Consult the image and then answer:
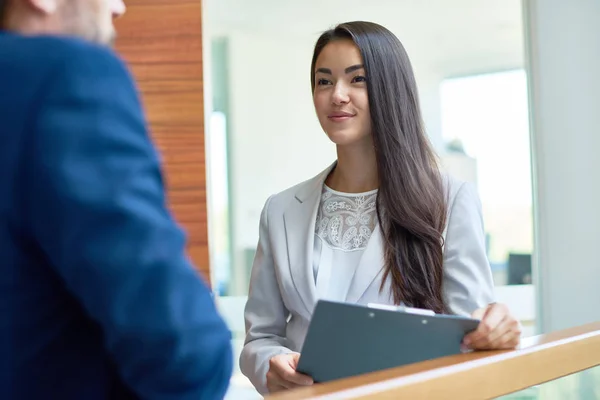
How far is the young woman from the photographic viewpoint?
2.28 metres

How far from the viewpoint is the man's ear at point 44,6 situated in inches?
33.6

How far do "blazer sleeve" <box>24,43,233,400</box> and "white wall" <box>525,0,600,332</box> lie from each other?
171 inches

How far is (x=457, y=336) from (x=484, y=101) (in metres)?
4.46

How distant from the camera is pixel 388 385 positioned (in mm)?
1130

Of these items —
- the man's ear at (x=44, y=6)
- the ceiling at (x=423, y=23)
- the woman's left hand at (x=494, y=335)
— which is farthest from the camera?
the ceiling at (x=423, y=23)

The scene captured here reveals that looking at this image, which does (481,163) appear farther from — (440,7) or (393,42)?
(393,42)

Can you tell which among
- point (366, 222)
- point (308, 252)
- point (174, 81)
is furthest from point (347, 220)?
point (174, 81)

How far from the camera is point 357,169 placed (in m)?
2.48

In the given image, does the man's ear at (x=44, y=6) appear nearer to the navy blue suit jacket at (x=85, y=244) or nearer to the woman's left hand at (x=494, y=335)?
the navy blue suit jacket at (x=85, y=244)

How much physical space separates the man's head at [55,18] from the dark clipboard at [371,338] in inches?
26.9

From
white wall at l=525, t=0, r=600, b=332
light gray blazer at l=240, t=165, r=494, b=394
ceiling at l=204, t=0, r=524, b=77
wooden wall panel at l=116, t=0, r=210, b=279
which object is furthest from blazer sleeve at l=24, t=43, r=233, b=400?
ceiling at l=204, t=0, r=524, b=77

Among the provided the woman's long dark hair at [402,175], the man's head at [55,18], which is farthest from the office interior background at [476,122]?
the man's head at [55,18]

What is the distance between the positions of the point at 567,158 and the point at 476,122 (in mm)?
1093

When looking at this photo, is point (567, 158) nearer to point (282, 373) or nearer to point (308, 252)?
point (308, 252)
